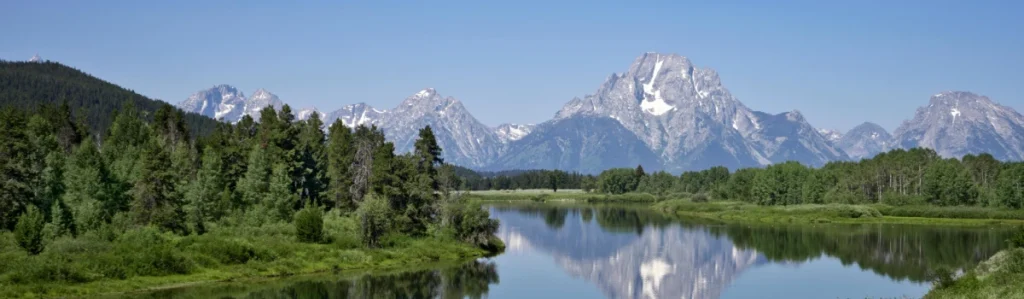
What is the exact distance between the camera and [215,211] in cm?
9562

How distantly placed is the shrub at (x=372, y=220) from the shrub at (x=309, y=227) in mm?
4120

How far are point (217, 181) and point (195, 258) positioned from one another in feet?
84.2

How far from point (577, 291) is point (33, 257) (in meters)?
42.3

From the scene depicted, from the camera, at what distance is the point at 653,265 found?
331 ft

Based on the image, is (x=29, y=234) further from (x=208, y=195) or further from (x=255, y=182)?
(x=255, y=182)

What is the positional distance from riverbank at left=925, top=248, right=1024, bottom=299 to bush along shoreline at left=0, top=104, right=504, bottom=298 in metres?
48.6

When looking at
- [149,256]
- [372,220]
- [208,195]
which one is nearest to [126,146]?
Answer: [208,195]

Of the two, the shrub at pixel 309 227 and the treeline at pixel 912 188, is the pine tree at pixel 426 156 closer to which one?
the shrub at pixel 309 227

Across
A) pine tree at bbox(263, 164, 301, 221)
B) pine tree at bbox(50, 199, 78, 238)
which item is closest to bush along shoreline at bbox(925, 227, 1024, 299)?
pine tree at bbox(263, 164, 301, 221)

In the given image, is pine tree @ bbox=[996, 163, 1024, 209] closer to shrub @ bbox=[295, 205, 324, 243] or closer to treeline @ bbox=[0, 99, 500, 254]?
treeline @ bbox=[0, 99, 500, 254]

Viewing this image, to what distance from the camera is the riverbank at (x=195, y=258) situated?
6369 centimetres

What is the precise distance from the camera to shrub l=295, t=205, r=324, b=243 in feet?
290

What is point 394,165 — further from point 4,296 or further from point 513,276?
point 4,296

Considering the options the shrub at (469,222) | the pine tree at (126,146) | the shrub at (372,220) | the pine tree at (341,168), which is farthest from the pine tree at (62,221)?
the shrub at (469,222)
